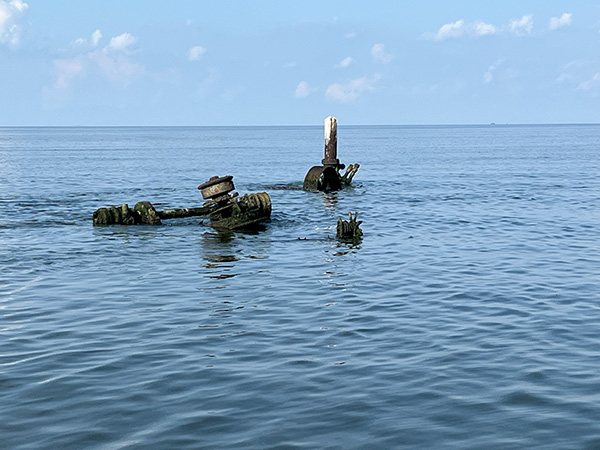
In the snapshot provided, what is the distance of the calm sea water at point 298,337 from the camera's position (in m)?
7.74

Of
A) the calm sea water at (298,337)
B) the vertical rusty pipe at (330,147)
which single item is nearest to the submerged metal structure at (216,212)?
the calm sea water at (298,337)

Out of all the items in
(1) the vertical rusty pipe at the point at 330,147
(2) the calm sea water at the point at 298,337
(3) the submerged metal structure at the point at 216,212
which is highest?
(1) the vertical rusty pipe at the point at 330,147

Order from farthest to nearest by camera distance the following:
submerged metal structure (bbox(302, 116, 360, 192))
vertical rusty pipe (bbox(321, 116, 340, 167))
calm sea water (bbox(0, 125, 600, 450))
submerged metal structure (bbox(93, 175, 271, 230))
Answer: vertical rusty pipe (bbox(321, 116, 340, 167))
submerged metal structure (bbox(302, 116, 360, 192))
submerged metal structure (bbox(93, 175, 271, 230))
calm sea water (bbox(0, 125, 600, 450))

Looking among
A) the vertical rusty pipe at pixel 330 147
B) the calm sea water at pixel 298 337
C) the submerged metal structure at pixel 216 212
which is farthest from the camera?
the vertical rusty pipe at pixel 330 147

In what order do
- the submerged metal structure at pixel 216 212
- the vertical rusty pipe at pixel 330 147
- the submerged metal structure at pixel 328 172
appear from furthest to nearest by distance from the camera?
the vertical rusty pipe at pixel 330 147 < the submerged metal structure at pixel 328 172 < the submerged metal structure at pixel 216 212

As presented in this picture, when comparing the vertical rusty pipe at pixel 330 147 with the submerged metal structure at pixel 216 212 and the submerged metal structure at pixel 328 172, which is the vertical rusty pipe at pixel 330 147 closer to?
the submerged metal structure at pixel 328 172

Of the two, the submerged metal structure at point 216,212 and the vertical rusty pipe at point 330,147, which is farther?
the vertical rusty pipe at point 330,147

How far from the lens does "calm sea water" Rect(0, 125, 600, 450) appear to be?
305 inches

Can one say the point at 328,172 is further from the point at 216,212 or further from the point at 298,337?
the point at 298,337

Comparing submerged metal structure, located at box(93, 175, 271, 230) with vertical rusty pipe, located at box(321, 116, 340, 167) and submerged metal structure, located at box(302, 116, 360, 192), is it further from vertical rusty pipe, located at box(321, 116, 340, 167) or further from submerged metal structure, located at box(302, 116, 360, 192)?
vertical rusty pipe, located at box(321, 116, 340, 167)

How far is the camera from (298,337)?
11133 millimetres

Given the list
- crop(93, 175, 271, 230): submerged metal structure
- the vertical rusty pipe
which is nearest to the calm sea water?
crop(93, 175, 271, 230): submerged metal structure

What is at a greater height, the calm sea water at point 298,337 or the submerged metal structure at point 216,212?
the submerged metal structure at point 216,212

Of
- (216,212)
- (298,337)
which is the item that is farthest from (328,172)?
(298,337)
